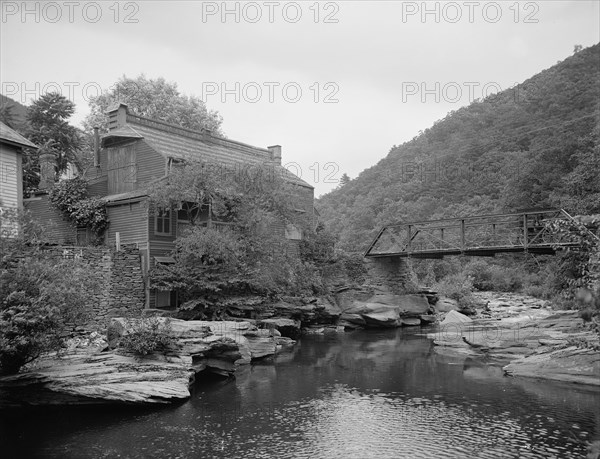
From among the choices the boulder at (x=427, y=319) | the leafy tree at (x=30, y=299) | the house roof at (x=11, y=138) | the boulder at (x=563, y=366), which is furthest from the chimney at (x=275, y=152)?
the leafy tree at (x=30, y=299)

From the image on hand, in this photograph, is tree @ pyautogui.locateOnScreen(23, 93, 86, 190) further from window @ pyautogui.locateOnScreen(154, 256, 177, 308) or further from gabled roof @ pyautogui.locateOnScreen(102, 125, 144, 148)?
window @ pyautogui.locateOnScreen(154, 256, 177, 308)

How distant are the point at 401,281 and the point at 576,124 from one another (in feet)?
77.3

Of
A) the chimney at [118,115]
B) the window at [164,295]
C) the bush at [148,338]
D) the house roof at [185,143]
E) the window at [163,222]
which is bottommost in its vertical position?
the bush at [148,338]

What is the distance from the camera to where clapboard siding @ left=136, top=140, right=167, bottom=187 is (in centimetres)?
2878

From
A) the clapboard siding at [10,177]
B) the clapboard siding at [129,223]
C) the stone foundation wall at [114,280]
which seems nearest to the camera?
the stone foundation wall at [114,280]

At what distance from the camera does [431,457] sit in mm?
11375

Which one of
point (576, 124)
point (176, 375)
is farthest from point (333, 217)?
point (176, 375)

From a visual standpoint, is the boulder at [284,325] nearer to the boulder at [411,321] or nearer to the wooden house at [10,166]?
the boulder at [411,321]

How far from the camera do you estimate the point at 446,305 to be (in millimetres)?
40594

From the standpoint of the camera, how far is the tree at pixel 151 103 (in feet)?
153

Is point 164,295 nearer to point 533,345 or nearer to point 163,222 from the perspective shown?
point 163,222

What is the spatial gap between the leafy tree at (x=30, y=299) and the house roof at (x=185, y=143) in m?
13.3

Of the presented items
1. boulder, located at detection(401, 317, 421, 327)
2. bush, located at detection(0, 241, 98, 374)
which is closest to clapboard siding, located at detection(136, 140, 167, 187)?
bush, located at detection(0, 241, 98, 374)

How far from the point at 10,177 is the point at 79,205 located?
5390mm
